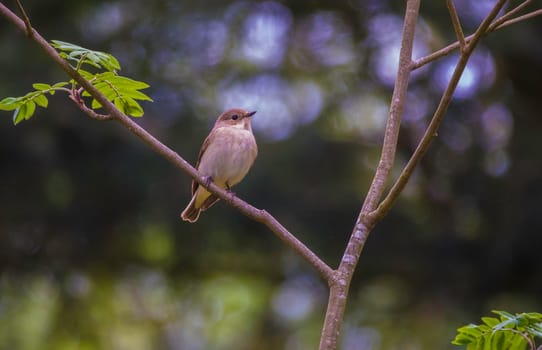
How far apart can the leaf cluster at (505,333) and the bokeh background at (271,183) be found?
233 inches

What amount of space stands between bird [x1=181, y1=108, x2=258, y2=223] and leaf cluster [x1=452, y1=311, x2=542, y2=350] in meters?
2.92

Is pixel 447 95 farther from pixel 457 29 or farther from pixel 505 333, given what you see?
pixel 505 333

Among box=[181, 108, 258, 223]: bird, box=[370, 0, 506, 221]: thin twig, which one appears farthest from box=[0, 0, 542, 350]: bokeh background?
box=[370, 0, 506, 221]: thin twig

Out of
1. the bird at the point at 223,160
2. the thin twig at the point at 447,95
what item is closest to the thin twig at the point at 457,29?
the thin twig at the point at 447,95

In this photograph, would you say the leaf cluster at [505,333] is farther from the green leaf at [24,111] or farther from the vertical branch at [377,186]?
the green leaf at [24,111]

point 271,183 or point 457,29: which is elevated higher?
point 271,183

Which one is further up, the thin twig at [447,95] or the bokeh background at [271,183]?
the bokeh background at [271,183]

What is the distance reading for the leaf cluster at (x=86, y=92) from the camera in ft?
8.43

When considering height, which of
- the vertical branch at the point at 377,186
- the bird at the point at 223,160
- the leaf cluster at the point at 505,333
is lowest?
the leaf cluster at the point at 505,333

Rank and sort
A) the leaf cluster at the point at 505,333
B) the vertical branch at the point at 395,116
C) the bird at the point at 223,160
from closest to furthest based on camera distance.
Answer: the leaf cluster at the point at 505,333, the vertical branch at the point at 395,116, the bird at the point at 223,160

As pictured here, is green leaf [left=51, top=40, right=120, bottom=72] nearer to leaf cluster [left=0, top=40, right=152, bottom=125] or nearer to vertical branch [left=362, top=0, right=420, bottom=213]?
leaf cluster [left=0, top=40, right=152, bottom=125]

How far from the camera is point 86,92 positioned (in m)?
2.60

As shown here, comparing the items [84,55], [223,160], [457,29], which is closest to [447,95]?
[457,29]

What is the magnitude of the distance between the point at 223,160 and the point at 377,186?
2.74m
